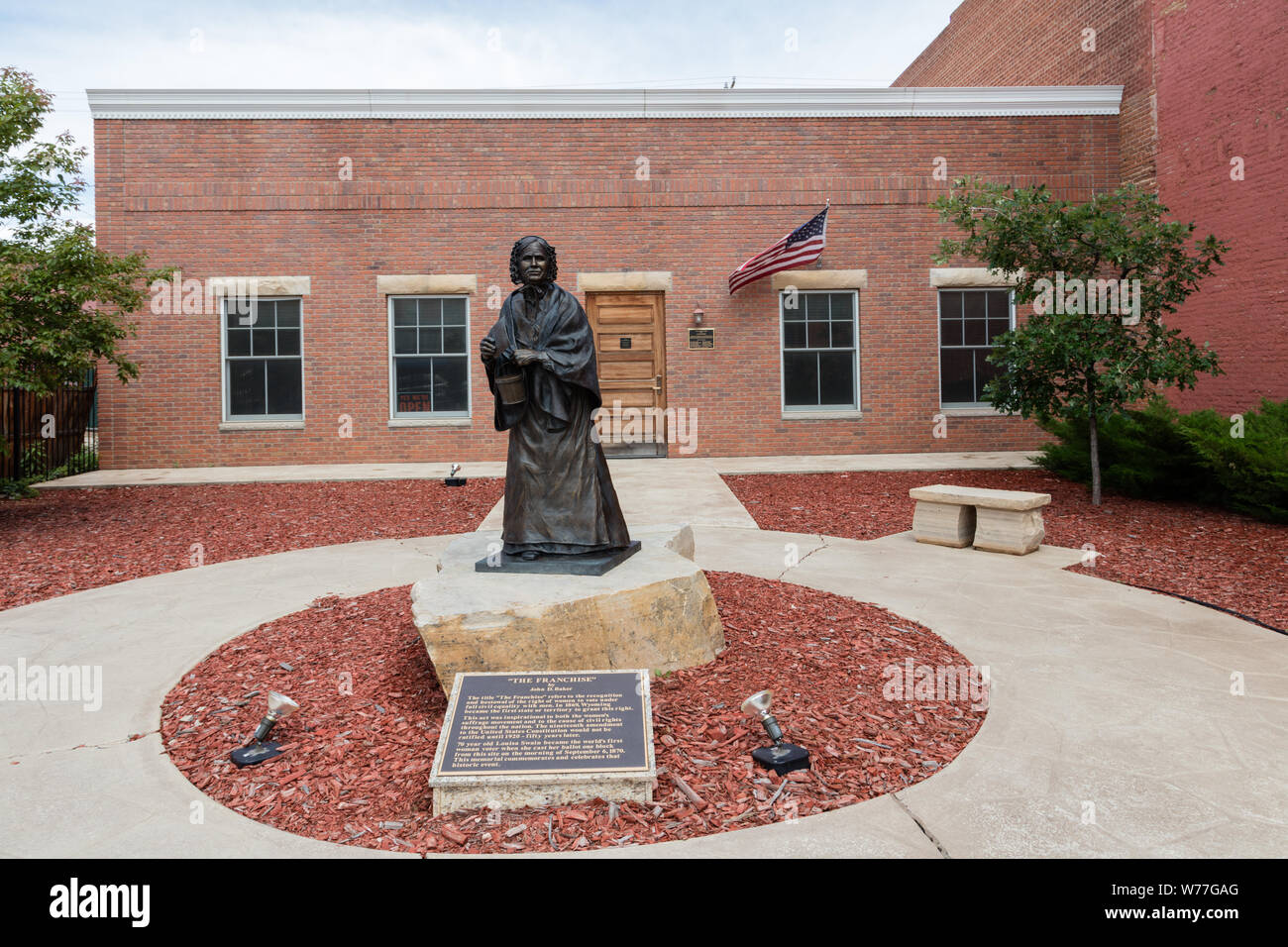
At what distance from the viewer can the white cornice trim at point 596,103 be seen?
45.3 ft

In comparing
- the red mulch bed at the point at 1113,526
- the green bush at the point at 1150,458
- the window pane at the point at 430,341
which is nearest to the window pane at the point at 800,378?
the red mulch bed at the point at 1113,526

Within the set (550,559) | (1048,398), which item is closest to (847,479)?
(1048,398)

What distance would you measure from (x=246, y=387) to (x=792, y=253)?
9268mm

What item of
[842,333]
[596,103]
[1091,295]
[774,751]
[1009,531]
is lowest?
[774,751]

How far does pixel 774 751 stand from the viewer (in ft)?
11.3

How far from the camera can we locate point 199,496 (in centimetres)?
1154

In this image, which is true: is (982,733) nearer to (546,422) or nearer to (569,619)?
(569,619)

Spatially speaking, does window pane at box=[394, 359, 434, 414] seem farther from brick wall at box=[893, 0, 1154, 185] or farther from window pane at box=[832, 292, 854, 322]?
brick wall at box=[893, 0, 1154, 185]

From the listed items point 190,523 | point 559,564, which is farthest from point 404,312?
point 559,564

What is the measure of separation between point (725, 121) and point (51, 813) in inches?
Answer: 545

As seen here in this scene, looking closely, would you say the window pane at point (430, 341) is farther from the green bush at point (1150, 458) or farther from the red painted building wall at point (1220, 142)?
the red painted building wall at point (1220, 142)

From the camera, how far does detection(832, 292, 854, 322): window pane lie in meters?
14.7

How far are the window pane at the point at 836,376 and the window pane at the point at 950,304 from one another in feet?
5.85

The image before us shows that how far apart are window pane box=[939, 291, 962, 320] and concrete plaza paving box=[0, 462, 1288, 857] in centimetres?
857
